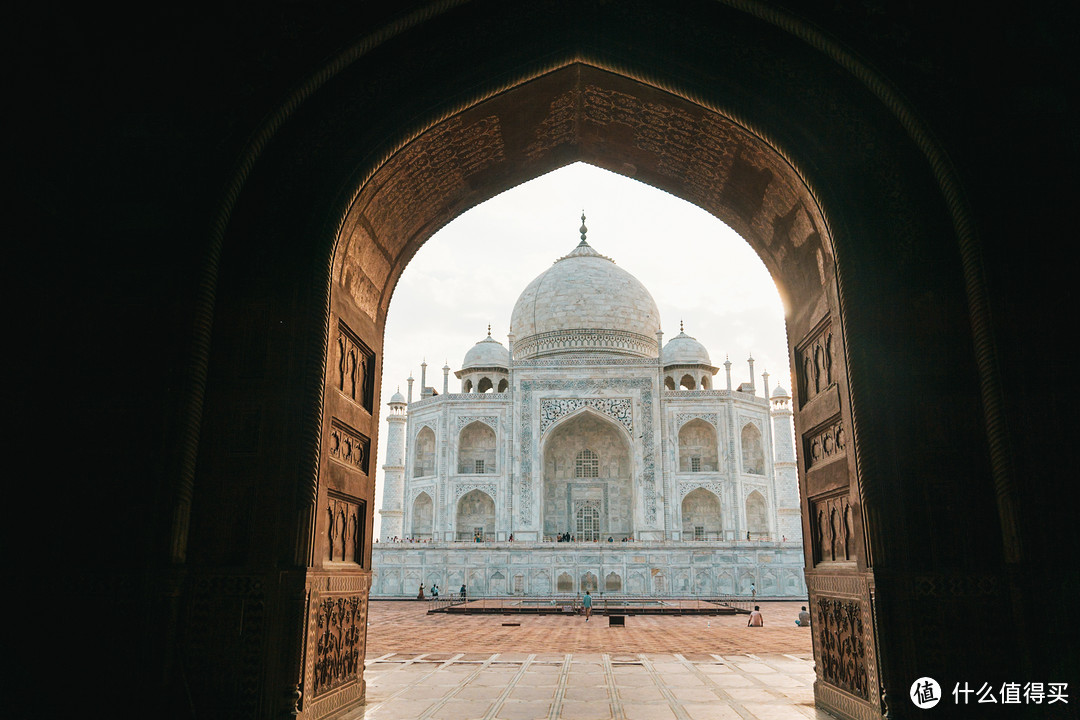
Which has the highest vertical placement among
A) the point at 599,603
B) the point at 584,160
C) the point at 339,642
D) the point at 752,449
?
the point at 752,449

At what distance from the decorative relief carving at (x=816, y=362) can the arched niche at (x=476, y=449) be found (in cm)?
2478

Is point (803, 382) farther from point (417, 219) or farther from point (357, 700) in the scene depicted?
point (357, 700)

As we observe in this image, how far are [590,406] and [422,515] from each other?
8429 mm

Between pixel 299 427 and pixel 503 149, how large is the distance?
251 centimetres

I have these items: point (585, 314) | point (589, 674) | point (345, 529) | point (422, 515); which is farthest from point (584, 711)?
point (585, 314)

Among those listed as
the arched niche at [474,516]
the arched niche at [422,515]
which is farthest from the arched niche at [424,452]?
the arched niche at [474,516]

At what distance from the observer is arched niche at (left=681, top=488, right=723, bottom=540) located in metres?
28.4

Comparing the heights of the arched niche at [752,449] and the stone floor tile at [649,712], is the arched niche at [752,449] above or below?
above

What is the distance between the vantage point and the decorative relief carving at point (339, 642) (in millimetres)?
4116

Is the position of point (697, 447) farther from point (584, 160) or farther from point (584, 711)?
point (584, 711)

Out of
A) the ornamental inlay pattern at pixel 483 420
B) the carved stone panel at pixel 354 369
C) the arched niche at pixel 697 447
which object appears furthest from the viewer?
the arched niche at pixel 697 447

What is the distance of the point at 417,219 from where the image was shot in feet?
18.0

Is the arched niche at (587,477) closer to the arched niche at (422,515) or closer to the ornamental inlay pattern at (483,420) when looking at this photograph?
the ornamental inlay pattern at (483,420)

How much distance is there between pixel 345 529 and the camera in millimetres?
4625
